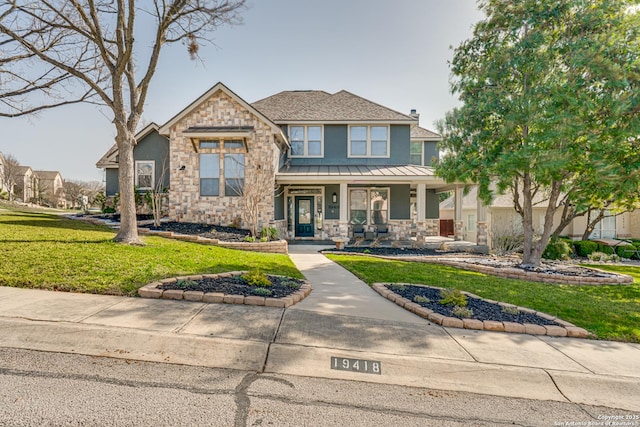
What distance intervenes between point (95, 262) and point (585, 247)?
64.1ft

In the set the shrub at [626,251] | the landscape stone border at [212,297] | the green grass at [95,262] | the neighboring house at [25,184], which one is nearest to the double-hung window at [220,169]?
the green grass at [95,262]

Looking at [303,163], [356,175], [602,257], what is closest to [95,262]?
[356,175]

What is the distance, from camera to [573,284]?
9117mm

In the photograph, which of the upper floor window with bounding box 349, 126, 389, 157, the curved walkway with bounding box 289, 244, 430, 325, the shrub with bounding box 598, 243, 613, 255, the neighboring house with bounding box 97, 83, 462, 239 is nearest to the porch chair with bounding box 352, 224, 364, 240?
the neighboring house with bounding box 97, 83, 462, 239

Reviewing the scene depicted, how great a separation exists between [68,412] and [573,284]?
11.1 meters

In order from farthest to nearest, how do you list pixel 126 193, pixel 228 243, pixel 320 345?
pixel 228 243
pixel 126 193
pixel 320 345

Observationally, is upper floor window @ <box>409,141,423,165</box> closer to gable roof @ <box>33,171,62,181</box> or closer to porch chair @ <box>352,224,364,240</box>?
porch chair @ <box>352,224,364,240</box>

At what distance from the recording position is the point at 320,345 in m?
3.98

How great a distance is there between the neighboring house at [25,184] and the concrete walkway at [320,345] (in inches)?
2343

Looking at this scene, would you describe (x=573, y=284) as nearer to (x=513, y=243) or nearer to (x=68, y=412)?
(x=513, y=243)

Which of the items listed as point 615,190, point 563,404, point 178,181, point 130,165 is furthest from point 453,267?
point 178,181

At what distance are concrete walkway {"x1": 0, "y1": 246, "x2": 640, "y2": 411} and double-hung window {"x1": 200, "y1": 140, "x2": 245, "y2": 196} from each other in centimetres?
988

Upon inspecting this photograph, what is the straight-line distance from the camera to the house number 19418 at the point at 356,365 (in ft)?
11.9

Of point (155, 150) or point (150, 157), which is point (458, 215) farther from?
point (150, 157)
